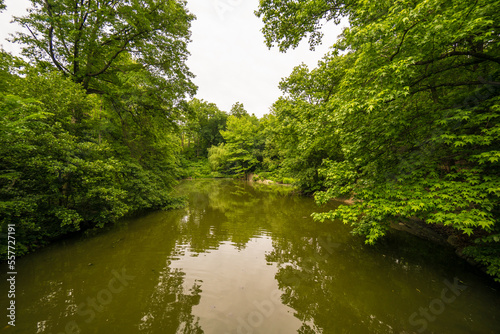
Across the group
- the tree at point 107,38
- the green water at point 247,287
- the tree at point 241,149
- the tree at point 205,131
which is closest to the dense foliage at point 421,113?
the green water at point 247,287

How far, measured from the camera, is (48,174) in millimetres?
4727

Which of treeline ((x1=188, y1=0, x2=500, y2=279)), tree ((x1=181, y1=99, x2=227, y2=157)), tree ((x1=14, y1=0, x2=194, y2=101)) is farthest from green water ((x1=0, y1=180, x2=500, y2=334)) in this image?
tree ((x1=181, y1=99, x2=227, y2=157))

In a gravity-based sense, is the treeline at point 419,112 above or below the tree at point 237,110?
below

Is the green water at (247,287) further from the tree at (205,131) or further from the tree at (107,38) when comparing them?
the tree at (205,131)

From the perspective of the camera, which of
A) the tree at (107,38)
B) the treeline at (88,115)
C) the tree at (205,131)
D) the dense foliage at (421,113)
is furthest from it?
the tree at (205,131)

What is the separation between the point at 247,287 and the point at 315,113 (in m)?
6.76

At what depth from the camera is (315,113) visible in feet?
24.5

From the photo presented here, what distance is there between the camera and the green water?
2.85 meters

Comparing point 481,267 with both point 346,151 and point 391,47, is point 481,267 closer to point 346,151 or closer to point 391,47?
point 346,151

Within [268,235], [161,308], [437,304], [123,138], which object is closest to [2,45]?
[123,138]

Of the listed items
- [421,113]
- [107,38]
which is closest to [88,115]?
[107,38]

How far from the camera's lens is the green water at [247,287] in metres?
2.85

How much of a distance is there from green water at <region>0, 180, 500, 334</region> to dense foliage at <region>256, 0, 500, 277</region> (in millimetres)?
1007

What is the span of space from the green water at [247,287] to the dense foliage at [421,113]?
1.01 meters
